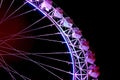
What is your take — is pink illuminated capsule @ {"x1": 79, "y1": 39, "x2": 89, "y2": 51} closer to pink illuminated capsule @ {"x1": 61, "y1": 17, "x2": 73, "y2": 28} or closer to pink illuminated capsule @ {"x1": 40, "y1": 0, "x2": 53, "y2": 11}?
pink illuminated capsule @ {"x1": 61, "y1": 17, "x2": 73, "y2": 28}

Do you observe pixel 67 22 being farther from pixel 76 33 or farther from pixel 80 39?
pixel 80 39

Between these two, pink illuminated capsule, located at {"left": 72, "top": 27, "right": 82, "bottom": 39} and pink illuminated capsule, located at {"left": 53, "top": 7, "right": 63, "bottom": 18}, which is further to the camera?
pink illuminated capsule, located at {"left": 72, "top": 27, "right": 82, "bottom": 39}

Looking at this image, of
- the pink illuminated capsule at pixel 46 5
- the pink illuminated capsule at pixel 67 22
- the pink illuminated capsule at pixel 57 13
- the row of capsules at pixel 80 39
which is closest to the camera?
the pink illuminated capsule at pixel 46 5

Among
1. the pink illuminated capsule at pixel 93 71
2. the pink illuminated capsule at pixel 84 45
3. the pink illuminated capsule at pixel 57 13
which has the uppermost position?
the pink illuminated capsule at pixel 57 13

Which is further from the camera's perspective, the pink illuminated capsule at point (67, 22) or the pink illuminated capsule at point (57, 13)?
the pink illuminated capsule at point (67, 22)

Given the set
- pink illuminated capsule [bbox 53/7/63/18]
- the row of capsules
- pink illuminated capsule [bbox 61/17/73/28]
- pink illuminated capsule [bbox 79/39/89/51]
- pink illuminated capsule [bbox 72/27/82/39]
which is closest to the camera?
pink illuminated capsule [bbox 53/7/63/18]

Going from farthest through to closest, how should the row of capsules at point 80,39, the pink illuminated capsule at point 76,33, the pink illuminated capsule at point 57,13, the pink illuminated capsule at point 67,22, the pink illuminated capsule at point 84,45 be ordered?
the pink illuminated capsule at point 84,45, the pink illuminated capsule at point 76,33, the pink illuminated capsule at point 67,22, the row of capsules at point 80,39, the pink illuminated capsule at point 57,13

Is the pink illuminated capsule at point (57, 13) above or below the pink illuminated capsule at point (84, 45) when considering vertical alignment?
above

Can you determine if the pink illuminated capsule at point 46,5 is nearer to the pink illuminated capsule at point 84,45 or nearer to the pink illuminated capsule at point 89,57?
the pink illuminated capsule at point 84,45

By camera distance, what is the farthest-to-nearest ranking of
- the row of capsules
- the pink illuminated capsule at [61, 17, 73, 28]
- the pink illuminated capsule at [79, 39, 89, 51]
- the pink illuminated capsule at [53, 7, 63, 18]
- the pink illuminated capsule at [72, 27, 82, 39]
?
1. the pink illuminated capsule at [79, 39, 89, 51]
2. the pink illuminated capsule at [72, 27, 82, 39]
3. the pink illuminated capsule at [61, 17, 73, 28]
4. the row of capsules
5. the pink illuminated capsule at [53, 7, 63, 18]

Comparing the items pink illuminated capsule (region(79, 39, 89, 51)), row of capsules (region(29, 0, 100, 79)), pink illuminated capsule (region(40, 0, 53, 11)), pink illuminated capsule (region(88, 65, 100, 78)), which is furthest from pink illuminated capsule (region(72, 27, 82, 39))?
pink illuminated capsule (region(40, 0, 53, 11))

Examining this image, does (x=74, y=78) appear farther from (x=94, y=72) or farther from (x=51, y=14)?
(x=51, y=14)

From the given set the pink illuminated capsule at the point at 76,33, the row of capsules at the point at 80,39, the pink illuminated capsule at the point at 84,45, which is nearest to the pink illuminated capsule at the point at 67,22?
the row of capsules at the point at 80,39

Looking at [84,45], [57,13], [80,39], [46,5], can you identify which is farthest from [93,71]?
[46,5]
